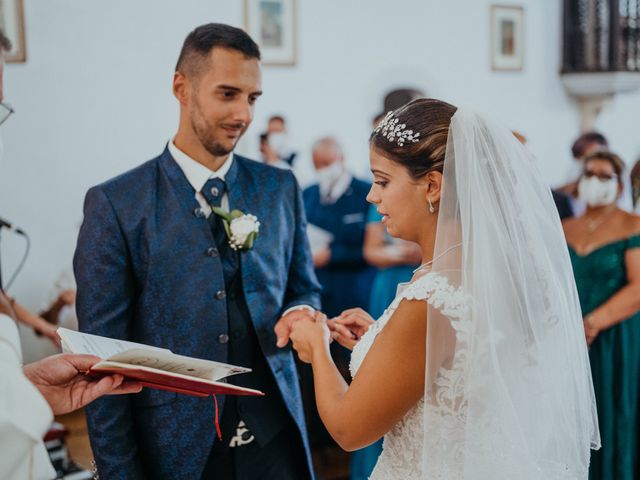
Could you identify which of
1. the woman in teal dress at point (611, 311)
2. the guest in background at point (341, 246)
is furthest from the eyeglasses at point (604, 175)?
the guest in background at point (341, 246)

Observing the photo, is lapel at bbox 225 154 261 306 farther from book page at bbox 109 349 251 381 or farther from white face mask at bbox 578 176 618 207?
white face mask at bbox 578 176 618 207

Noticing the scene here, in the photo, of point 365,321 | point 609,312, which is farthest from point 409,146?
point 609,312

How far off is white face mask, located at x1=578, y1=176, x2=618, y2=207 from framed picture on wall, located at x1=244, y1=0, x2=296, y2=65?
3.54m

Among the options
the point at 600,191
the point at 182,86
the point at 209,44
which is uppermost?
the point at 209,44

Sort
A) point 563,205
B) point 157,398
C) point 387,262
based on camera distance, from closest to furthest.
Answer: point 157,398
point 387,262
point 563,205

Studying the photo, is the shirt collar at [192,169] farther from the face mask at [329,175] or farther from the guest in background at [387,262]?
the face mask at [329,175]

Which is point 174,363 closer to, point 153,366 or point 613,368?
point 153,366

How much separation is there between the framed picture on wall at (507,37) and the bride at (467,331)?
6.68 meters

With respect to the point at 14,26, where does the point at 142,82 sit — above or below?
below

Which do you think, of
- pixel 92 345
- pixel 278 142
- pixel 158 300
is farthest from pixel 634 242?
pixel 278 142

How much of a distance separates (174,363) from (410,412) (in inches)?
22.8

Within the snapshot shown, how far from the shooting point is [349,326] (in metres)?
2.11

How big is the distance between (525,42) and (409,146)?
7290mm

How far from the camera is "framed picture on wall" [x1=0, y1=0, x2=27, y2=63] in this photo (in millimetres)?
4879
